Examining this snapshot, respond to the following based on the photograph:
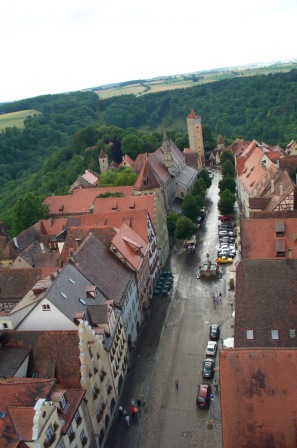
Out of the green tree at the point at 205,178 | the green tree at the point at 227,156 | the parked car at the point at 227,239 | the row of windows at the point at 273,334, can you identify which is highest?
the green tree at the point at 227,156

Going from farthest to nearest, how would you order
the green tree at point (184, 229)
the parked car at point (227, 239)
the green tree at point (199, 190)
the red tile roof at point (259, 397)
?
1. the green tree at point (199, 190)
2. the parked car at point (227, 239)
3. the green tree at point (184, 229)
4. the red tile roof at point (259, 397)

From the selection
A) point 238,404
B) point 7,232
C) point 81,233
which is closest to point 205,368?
point 238,404

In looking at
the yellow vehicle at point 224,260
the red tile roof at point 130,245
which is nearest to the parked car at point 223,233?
the yellow vehicle at point 224,260

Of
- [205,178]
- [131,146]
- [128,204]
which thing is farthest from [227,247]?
[131,146]

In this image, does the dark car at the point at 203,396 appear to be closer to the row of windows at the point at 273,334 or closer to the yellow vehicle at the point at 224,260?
the row of windows at the point at 273,334

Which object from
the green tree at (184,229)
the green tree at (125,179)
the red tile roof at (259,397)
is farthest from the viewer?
the green tree at (125,179)
